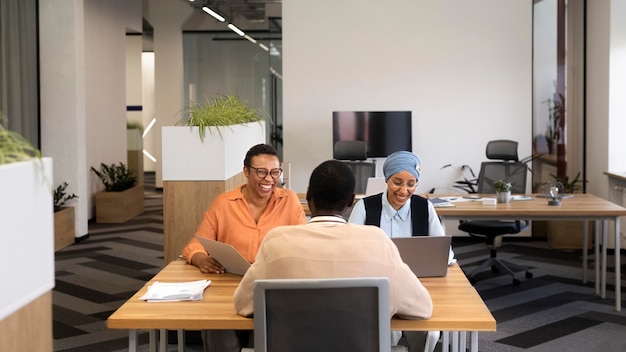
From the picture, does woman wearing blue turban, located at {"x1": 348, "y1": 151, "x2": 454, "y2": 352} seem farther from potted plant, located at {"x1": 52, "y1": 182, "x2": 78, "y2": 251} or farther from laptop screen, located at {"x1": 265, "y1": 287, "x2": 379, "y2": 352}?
potted plant, located at {"x1": 52, "y1": 182, "x2": 78, "y2": 251}

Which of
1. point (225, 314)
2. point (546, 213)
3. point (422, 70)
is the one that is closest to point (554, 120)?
point (422, 70)

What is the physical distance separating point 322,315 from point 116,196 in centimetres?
892

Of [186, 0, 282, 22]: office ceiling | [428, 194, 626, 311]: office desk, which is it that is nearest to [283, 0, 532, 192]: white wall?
[428, 194, 626, 311]: office desk

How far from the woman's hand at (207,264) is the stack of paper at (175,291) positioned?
0.72 ft

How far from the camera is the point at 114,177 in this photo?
37.1ft

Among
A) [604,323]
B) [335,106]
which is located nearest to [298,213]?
[604,323]

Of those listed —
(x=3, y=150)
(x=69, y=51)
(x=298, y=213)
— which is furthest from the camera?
(x=69, y=51)

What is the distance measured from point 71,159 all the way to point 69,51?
123cm

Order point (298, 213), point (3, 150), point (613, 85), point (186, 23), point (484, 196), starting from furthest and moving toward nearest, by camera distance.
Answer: point (186, 23) → point (613, 85) → point (484, 196) → point (298, 213) → point (3, 150)

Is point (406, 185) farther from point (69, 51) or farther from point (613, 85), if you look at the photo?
point (69, 51)

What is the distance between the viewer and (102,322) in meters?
5.85

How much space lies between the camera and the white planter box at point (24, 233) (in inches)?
71.3

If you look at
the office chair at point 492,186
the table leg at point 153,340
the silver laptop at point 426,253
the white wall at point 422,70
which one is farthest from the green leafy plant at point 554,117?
the table leg at point 153,340

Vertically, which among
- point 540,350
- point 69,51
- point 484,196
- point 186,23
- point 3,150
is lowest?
point 540,350
